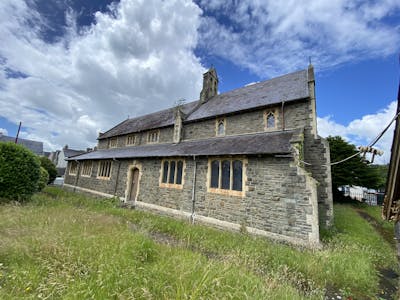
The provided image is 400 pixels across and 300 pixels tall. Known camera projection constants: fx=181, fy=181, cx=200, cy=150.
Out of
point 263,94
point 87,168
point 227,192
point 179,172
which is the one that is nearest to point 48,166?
point 87,168

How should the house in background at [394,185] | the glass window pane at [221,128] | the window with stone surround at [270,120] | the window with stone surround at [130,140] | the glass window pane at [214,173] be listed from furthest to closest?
the window with stone surround at [130,140], the glass window pane at [221,128], the window with stone surround at [270,120], the glass window pane at [214,173], the house in background at [394,185]

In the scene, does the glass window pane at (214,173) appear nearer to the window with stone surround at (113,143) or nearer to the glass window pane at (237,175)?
the glass window pane at (237,175)

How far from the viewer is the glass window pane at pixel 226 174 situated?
935 cm

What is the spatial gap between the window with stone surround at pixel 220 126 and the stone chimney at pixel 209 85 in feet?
18.1

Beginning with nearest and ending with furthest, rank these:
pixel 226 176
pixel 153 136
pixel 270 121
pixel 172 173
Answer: pixel 226 176 < pixel 270 121 < pixel 172 173 < pixel 153 136

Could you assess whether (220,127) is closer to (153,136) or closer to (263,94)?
(263,94)

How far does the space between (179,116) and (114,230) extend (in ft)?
35.0

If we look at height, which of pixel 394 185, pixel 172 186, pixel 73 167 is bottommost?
pixel 172 186

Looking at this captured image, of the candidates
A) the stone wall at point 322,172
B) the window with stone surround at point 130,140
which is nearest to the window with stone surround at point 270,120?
the stone wall at point 322,172

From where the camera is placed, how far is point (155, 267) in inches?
141

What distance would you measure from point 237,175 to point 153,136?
11.2m

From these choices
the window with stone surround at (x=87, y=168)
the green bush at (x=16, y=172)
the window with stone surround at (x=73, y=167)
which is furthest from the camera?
the window with stone surround at (x=73, y=167)

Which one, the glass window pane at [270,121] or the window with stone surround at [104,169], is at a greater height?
the glass window pane at [270,121]

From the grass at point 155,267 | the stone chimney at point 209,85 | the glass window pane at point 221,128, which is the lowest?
the grass at point 155,267
